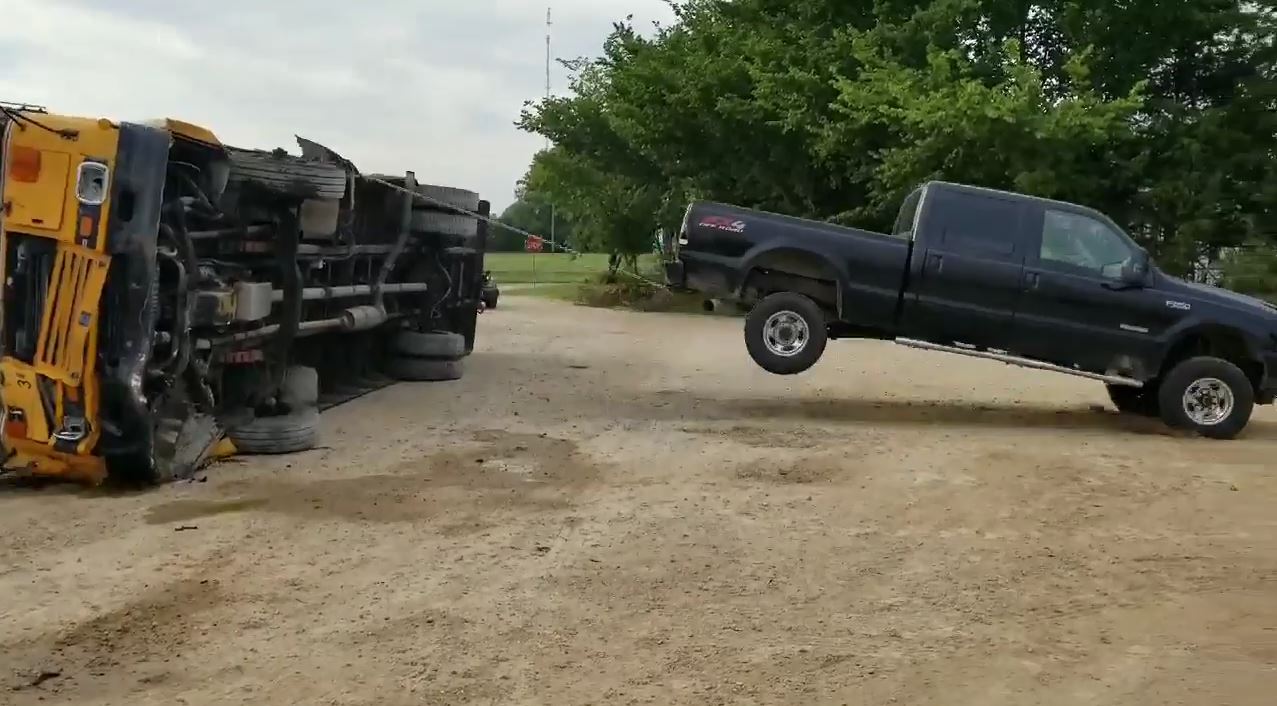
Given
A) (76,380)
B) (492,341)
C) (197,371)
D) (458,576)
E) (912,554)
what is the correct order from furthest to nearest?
1. (492,341)
2. (197,371)
3. (76,380)
4. (912,554)
5. (458,576)

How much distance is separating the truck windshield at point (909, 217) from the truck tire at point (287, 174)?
192 inches

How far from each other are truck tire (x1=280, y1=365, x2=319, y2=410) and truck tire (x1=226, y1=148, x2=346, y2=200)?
1345 mm

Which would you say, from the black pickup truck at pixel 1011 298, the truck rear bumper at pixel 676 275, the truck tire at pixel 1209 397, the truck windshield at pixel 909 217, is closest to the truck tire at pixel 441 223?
the truck rear bumper at pixel 676 275

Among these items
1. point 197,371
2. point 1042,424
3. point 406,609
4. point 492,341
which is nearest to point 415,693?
point 406,609

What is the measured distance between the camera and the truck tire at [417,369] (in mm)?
13070

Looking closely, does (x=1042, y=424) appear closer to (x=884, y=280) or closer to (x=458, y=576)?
(x=884, y=280)

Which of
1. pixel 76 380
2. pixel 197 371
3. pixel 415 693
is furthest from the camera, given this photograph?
pixel 197 371

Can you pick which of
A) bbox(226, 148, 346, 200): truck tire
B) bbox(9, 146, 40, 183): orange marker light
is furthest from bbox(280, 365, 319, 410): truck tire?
bbox(9, 146, 40, 183): orange marker light

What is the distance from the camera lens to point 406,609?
16.5 feet

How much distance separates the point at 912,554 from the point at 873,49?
69.9ft

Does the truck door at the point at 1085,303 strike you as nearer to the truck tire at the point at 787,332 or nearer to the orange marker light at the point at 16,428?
the truck tire at the point at 787,332

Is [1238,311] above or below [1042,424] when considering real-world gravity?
above

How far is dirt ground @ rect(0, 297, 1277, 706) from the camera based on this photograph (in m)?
4.31

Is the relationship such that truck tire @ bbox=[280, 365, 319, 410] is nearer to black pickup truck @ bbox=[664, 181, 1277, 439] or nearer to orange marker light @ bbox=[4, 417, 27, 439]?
orange marker light @ bbox=[4, 417, 27, 439]
